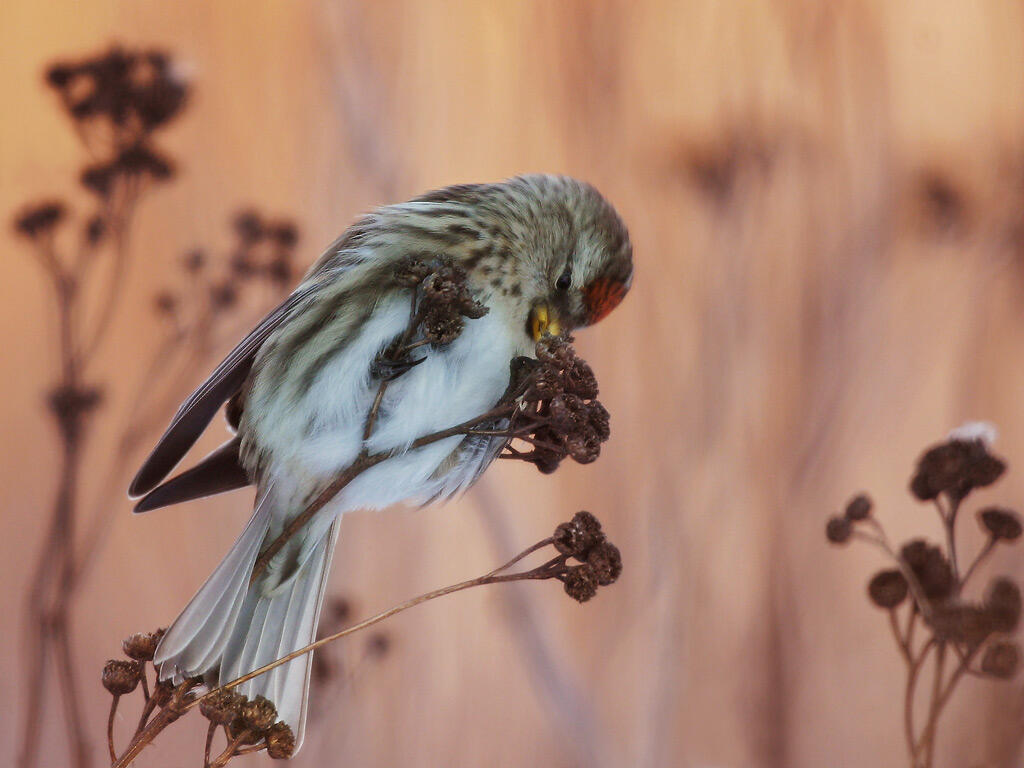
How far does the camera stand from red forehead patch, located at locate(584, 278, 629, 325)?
3.21ft

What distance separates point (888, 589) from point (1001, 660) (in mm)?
100

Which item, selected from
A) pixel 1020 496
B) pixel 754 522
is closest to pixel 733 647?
pixel 754 522

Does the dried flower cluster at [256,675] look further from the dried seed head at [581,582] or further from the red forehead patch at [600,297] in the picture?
the red forehead patch at [600,297]

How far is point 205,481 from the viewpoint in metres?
0.88

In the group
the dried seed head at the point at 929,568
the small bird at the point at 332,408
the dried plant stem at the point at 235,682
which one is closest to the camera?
the dried plant stem at the point at 235,682

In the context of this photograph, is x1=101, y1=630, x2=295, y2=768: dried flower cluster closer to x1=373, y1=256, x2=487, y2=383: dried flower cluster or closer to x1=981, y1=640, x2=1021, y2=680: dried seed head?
x1=373, y1=256, x2=487, y2=383: dried flower cluster

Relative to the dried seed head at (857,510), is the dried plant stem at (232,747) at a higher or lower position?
lower

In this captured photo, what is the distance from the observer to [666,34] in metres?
1.52

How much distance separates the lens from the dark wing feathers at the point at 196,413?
30.8 inches

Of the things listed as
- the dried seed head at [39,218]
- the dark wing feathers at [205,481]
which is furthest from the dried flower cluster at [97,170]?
the dark wing feathers at [205,481]

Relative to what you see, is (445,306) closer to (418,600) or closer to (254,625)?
(418,600)

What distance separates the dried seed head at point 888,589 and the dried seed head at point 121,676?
522mm

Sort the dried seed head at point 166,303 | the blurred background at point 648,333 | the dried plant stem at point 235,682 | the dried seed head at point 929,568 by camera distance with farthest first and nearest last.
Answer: the blurred background at point 648,333, the dried seed head at point 166,303, the dried seed head at point 929,568, the dried plant stem at point 235,682

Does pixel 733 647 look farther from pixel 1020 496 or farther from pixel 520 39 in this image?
pixel 520 39
